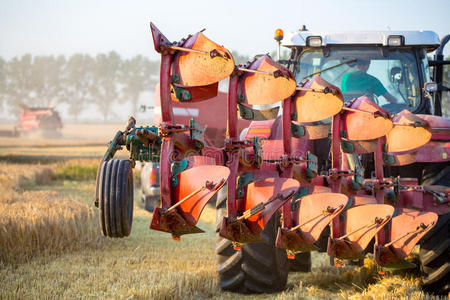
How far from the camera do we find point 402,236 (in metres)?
3.60

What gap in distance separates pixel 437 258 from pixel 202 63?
93.2 inches

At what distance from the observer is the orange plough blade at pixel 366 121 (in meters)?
3.47

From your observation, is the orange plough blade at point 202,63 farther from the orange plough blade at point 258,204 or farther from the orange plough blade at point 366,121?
the orange plough blade at point 366,121

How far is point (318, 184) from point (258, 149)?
64cm

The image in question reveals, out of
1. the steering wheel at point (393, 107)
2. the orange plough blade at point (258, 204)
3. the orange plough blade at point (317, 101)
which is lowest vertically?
the orange plough blade at point (258, 204)

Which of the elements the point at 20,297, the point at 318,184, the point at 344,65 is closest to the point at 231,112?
the point at 318,184

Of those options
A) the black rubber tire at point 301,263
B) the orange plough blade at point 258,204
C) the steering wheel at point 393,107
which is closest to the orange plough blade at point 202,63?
the orange plough blade at point 258,204

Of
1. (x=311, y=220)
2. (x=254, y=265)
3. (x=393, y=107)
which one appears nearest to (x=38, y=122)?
(x=393, y=107)

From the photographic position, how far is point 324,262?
18.9 feet

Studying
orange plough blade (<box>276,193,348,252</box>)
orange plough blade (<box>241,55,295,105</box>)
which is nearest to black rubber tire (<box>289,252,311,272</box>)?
orange plough blade (<box>276,193,348,252</box>)

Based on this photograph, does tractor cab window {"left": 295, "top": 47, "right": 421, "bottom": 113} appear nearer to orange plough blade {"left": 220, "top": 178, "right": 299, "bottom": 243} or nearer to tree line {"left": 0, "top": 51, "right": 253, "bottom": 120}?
orange plough blade {"left": 220, "top": 178, "right": 299, "bottom": 243}

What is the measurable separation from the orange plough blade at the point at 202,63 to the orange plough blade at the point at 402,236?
1.76m

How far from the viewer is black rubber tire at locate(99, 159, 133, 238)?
8.97 feet

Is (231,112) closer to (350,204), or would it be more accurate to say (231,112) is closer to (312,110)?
(312,110)
